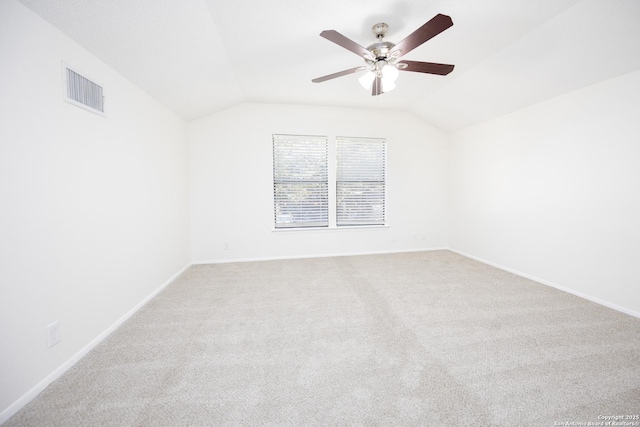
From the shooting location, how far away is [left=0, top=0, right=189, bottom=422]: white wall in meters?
1.30

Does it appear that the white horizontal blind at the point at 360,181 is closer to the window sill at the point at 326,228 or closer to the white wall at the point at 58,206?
the window sill at the point at 326,228

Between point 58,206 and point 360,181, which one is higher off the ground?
point 360,181

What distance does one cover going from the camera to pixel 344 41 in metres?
1.73

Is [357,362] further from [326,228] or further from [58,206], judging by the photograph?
[326,228]

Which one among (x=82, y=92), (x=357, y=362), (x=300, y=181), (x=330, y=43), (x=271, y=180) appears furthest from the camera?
(x=300, y=181)

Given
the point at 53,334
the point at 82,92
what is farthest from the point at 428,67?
the point at 53,334

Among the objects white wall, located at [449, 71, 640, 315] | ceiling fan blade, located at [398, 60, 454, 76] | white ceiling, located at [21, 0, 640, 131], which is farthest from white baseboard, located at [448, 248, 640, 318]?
ceiling fan blade, located at [398, 60, 454, 76]

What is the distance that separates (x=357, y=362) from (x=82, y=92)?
2.79 metres

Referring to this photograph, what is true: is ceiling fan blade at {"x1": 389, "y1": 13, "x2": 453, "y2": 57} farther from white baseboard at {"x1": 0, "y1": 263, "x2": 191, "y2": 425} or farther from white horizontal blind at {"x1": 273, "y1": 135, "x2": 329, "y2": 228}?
white baseboard at {"x1": 0, "y1": 263, "x2": 191, "y2": 425}

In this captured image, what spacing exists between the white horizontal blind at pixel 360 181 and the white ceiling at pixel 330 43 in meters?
1.29

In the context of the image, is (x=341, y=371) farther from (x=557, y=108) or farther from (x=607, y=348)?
(x=557, y=108)

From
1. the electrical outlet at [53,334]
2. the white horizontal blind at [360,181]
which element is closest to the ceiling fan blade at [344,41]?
Answer: the white horizontal blind at [360,181]

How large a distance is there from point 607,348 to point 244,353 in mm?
2618

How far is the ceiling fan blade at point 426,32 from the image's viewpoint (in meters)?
1.44
